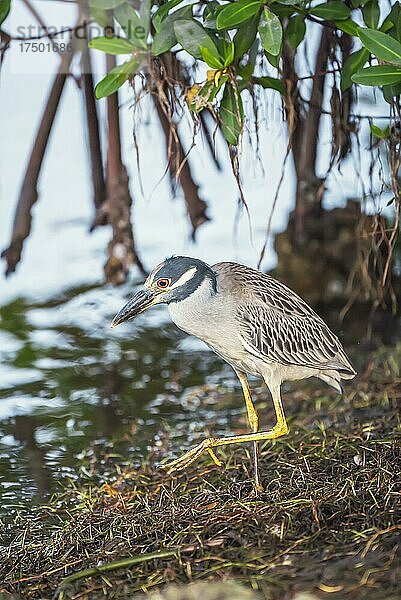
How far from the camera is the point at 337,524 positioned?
3416 mm

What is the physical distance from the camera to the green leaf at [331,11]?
369 cm

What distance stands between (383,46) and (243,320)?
3.62 feet

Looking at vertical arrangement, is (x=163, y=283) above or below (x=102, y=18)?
below

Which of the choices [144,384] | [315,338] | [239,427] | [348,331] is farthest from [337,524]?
[348,331]

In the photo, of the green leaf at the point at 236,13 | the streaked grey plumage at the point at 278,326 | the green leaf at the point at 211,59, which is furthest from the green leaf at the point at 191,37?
the streaked grey plumage at the point at 278,326

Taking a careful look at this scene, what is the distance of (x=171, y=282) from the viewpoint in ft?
12.4

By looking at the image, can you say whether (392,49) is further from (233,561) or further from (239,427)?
(239,427)

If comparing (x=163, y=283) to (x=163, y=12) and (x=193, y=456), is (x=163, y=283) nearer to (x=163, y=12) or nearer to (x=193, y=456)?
(x=193, y=456)

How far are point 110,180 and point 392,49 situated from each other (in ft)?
6.99

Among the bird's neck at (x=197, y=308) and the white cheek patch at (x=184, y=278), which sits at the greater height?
the white cheek patch at (x=184, y=278)

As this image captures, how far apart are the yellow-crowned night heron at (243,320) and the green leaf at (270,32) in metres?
0.82

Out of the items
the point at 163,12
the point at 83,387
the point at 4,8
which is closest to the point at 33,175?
the point at 83,387

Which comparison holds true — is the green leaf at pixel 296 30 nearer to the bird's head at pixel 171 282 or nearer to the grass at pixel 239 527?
the bird's head at pixel 171 282

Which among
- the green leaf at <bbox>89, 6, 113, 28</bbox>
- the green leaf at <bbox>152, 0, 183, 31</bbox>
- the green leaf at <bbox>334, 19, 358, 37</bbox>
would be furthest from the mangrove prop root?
the green leaf at <bbox>334, 19, 358, 37</bbox>
